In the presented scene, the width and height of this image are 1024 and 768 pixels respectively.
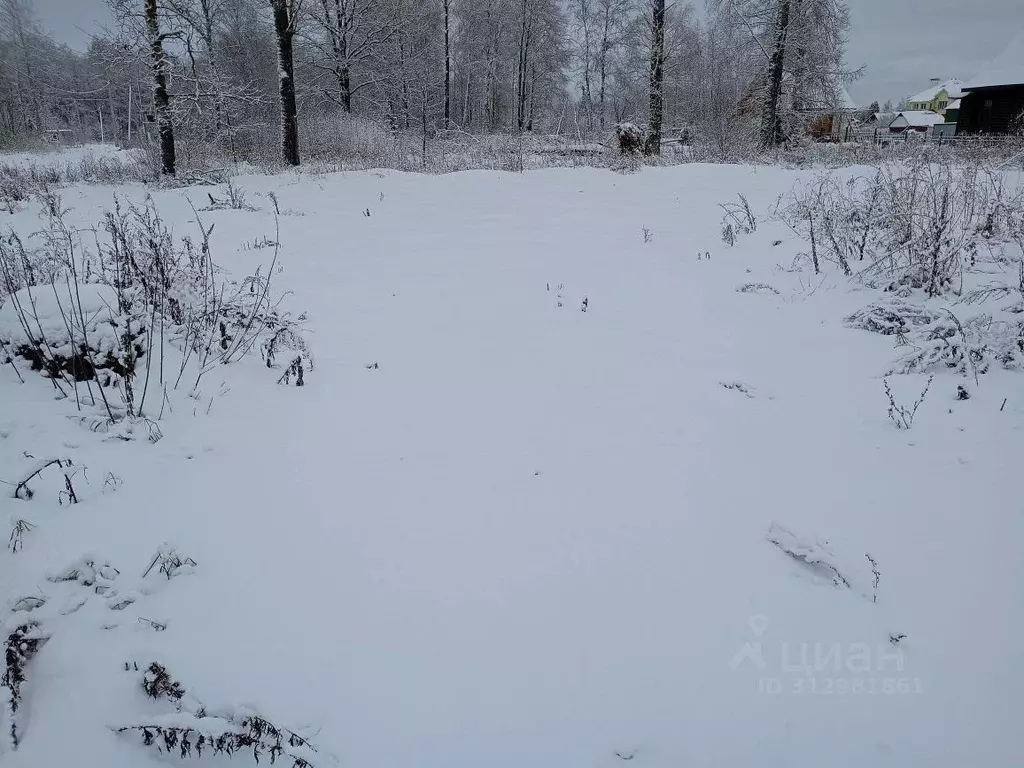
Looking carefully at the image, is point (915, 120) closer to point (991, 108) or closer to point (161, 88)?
point (991, 108)

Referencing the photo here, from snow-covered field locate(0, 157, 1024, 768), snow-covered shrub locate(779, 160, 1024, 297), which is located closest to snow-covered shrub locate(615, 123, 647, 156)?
snow-covered shrub locate(779, 160, 1024, 297)

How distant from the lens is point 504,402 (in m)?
3.29

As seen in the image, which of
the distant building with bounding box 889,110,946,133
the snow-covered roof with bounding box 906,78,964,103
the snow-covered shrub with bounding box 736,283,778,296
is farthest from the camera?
the snow-covered roof with bounding box 906,78,964,103

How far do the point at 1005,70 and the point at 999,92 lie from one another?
0.83 metres

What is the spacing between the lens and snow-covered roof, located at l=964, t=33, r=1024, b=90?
21984 mm

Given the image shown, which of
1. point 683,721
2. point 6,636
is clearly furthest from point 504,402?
point 6,636

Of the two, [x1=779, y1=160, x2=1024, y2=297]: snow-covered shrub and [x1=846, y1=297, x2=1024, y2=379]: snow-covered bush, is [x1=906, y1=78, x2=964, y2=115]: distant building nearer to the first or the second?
[x1=779, y1=160, x2=1024, y2=297]: snow-covered shrub

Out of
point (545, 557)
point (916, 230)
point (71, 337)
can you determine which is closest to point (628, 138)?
point (916, 230)

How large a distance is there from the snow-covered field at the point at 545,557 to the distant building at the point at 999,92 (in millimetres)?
26946

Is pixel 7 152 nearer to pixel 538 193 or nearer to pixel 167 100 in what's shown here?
pixel 167 100

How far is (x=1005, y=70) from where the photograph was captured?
22.6m

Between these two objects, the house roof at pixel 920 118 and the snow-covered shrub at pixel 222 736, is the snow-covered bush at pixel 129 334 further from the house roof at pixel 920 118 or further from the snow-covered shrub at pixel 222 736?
the house roof at pixel 920 118

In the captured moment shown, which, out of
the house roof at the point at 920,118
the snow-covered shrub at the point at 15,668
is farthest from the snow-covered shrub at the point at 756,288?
the house roof at the point at 920,118

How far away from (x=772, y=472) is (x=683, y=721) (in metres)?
1.43
